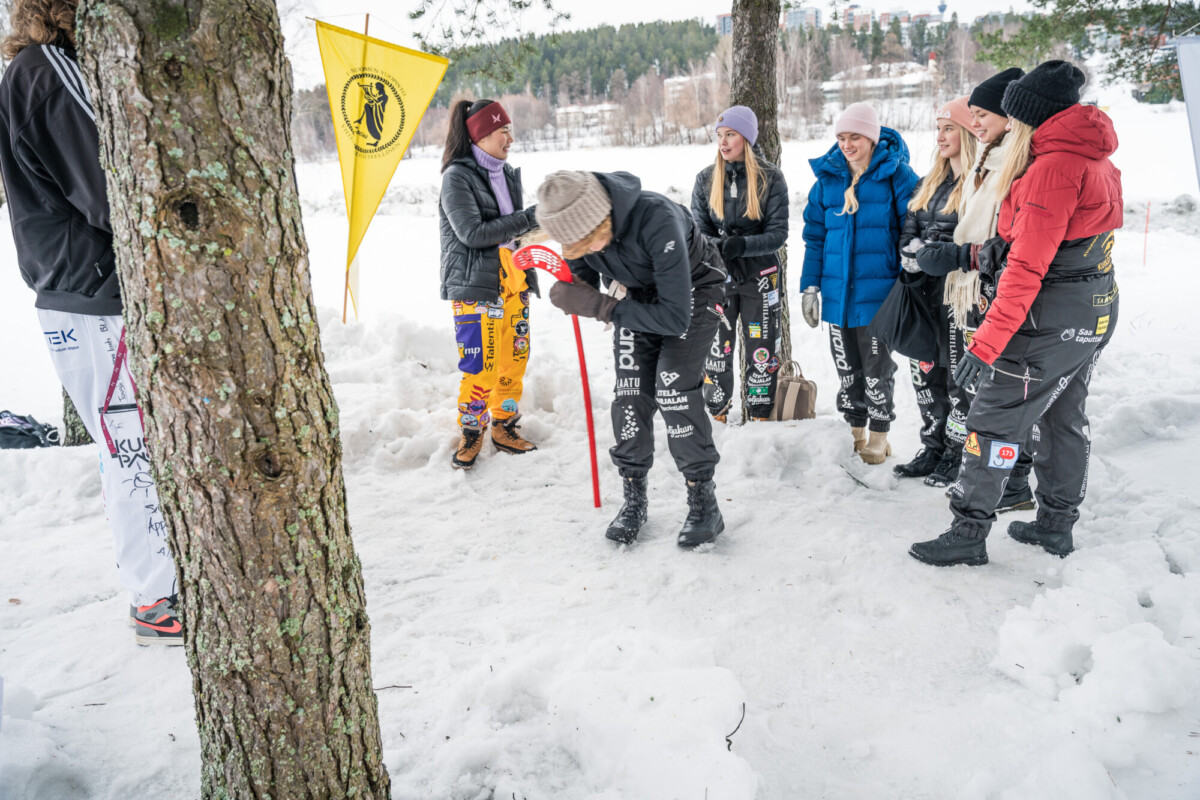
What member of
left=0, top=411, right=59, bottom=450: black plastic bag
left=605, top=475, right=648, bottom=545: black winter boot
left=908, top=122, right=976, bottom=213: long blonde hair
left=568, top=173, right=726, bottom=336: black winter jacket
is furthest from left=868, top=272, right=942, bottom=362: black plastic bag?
left=0, top=411, right=59, bottom=450: black plastic bag

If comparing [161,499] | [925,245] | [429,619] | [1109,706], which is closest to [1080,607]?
[1109,706]

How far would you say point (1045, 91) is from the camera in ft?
8.68

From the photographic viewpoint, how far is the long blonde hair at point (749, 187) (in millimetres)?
4227

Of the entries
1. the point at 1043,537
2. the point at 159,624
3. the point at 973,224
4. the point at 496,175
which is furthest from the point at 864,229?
the point at 159,624

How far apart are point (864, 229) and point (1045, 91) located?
54.8 inches

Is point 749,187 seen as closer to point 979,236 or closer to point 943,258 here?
point 943,258

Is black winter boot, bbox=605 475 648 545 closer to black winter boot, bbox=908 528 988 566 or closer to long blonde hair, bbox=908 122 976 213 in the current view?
black winter boot, bbox=908 528 988 566

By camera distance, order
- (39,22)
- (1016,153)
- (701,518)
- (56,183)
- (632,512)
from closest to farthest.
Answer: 1. (39,22)
2. (56,183)
3. (1016,153)
4. (701,518)
5. (632,512)

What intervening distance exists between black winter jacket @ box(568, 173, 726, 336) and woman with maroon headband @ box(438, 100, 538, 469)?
107 centimetres

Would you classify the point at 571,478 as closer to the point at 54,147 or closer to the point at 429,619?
the point at 429,619

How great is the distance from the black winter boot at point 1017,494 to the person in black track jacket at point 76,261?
12.1 feet

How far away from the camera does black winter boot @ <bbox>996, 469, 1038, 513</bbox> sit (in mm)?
3621

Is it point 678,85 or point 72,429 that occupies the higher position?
point 678,85

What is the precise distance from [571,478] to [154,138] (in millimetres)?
3215
